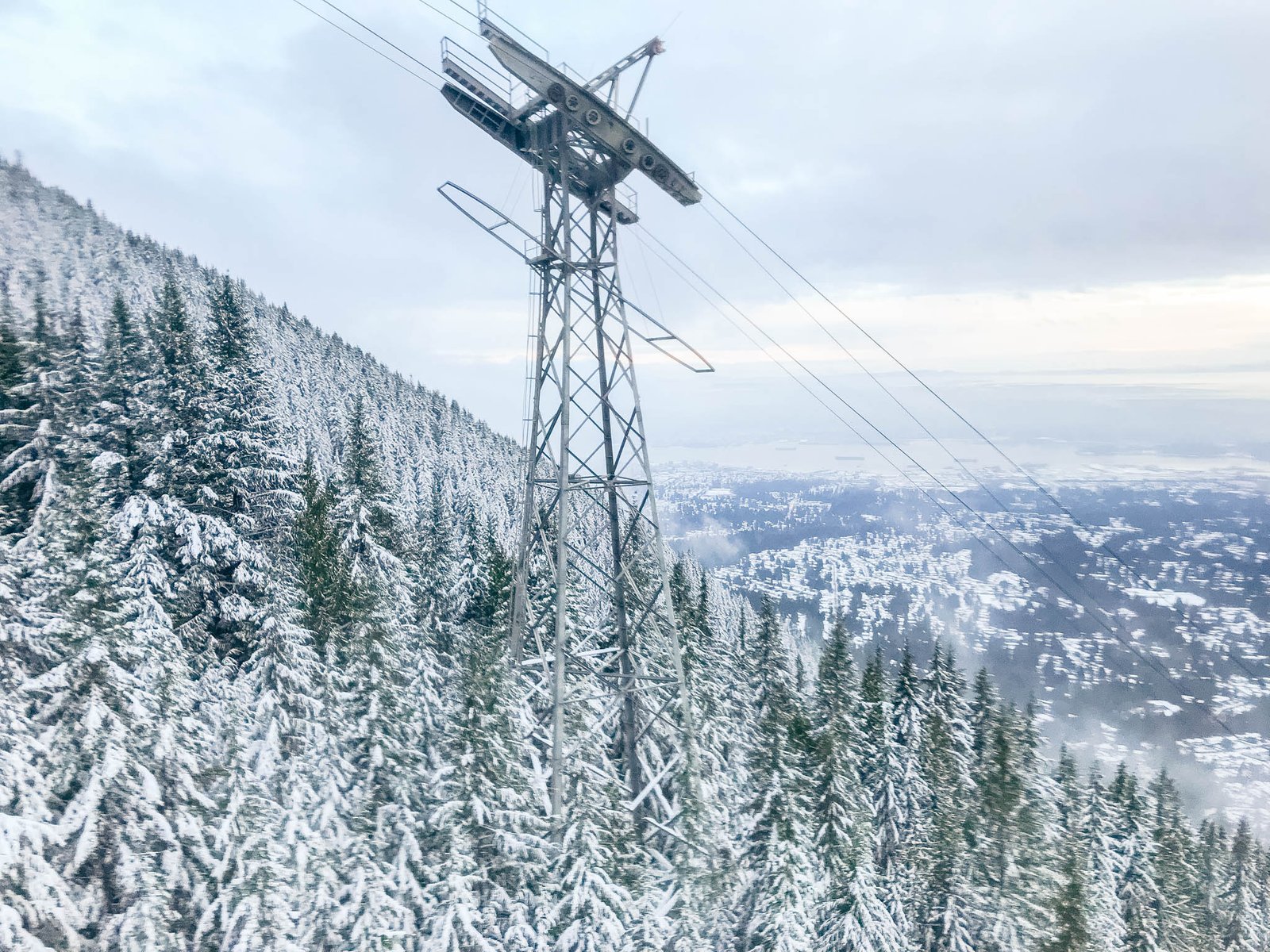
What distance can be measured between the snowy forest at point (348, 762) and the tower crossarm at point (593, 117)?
40.4ft

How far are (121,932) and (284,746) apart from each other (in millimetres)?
4614

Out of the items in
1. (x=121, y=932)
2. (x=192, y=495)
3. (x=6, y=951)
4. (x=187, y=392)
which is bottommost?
(x=121, y=932)

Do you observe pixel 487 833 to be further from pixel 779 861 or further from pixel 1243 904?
pixel 1243 904

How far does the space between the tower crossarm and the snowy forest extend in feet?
40.4

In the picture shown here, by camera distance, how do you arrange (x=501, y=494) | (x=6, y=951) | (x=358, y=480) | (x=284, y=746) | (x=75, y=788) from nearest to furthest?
1. (x=6, y=951)
2. (x=75, y=788)
3. (x=284, y=746)
4. (x=358, y=480)
5. (x=501, y=494)

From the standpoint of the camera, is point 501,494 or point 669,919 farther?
point 501,494

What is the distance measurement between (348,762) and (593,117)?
1589 centimetres

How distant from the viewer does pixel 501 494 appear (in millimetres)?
110625

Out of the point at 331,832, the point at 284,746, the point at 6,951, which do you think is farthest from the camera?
the point at 284,746

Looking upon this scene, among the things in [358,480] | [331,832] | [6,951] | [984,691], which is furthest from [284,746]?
[984,691]

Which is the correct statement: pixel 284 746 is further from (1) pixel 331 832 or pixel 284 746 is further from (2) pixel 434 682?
(2) pixel 434 682

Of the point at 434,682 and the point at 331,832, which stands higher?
the point at 434,682

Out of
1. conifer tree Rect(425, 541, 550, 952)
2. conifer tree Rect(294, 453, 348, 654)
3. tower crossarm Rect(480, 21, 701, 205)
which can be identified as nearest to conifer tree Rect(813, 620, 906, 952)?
conifer tree Rect(425, 541, 550, 952)

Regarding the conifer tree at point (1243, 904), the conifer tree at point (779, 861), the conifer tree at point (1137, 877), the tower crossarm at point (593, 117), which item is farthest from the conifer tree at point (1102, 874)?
the tower crossarm at point (593, 117)
